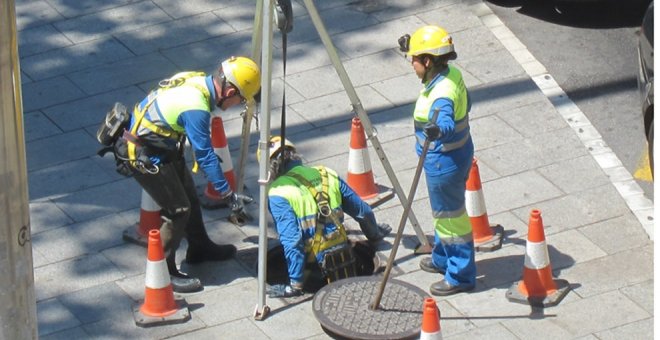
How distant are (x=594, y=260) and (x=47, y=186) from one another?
11.9 ft

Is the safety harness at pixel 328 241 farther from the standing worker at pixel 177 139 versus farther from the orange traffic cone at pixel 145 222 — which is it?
the orange traffic cone at pixel 145 222

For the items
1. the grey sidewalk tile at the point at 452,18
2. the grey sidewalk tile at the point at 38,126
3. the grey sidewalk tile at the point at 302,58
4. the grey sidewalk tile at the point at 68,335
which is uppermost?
the grey sidewalk tile at the point at 452,18

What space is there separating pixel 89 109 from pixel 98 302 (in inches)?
104

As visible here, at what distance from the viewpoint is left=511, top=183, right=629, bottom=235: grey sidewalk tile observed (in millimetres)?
8555

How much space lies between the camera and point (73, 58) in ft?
35.7

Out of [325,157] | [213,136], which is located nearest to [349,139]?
[325,157]

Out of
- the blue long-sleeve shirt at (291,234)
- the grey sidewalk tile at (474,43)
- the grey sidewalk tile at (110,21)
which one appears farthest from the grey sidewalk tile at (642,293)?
the grey sidewalk tile at (110,21)

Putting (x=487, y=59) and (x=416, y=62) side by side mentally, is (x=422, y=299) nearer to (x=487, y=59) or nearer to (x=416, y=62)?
(x=416, y=62)

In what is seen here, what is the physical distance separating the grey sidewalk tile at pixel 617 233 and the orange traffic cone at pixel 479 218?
0.56 m

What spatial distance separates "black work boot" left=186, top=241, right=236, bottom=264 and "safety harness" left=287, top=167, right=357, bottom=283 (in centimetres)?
64

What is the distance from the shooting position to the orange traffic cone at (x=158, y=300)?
744cm

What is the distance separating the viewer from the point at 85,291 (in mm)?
7906

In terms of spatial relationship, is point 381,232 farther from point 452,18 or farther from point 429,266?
point 452,18

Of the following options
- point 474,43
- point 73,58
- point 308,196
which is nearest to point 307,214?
point 308,196
